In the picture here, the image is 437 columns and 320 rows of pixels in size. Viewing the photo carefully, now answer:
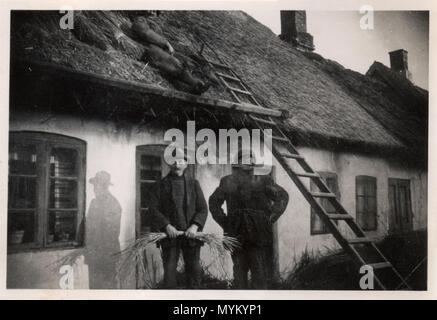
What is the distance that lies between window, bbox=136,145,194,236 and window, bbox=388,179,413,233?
2.88 m

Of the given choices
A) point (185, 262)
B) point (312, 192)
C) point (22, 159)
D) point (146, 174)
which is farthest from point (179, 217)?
point (22, 159)

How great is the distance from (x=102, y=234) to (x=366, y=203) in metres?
3.26

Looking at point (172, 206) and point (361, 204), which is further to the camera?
point (361, 204)

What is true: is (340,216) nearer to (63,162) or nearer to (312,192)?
(312,192)

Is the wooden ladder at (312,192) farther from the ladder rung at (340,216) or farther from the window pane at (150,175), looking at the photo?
the window pane at (150,175)

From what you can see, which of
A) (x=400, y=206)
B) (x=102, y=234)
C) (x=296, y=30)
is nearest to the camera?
(x=102, y=234)

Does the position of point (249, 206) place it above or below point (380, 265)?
above

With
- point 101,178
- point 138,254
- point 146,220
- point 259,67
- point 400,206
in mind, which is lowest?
point 138,254

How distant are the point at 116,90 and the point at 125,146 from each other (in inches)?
24.1

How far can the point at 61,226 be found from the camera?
4.47m

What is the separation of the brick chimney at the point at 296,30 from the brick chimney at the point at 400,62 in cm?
114

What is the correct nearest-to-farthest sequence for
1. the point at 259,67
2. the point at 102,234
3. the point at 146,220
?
the point at 102,234, the point at 146,220, the point at 259,67

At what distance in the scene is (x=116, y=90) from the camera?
4.54 meters

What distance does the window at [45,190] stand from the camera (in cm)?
441
